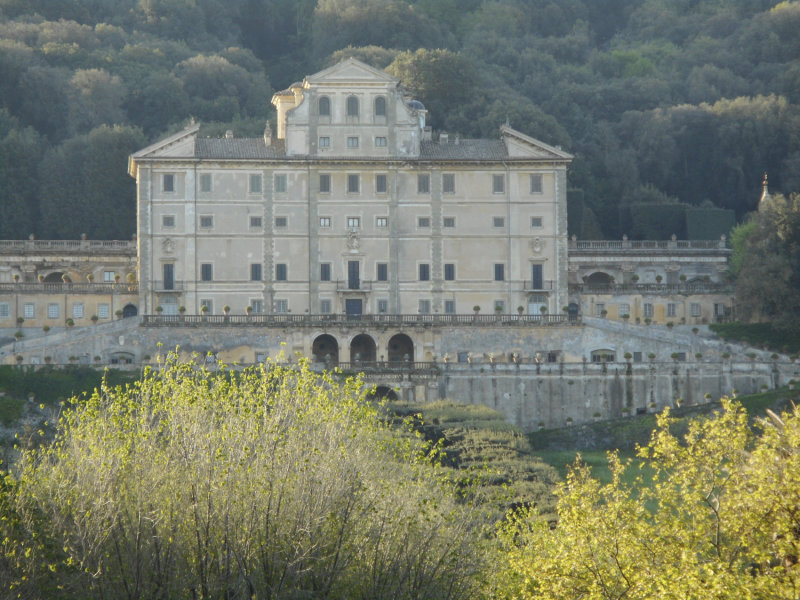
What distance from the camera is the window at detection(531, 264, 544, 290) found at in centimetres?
7062

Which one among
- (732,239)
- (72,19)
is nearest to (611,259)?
(732,239)

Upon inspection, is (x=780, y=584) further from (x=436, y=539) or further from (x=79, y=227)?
(x=79, y=227)

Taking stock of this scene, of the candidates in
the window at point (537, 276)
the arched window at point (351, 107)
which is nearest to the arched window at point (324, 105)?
the arched window at point (351, 107)

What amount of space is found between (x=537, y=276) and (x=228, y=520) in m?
45.8

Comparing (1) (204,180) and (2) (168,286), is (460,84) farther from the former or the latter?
(2) (168,286)

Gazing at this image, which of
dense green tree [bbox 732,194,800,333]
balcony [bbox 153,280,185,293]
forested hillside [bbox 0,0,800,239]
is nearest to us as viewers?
dense green tree [bbox 732,194,800,333]

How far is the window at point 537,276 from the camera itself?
70.6 metres

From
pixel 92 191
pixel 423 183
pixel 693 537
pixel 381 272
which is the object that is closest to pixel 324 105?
pixel 423 183

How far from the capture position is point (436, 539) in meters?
27.2

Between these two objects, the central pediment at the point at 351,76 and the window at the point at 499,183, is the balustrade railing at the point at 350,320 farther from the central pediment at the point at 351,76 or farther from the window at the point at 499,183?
the central pediment at the point at 351,76

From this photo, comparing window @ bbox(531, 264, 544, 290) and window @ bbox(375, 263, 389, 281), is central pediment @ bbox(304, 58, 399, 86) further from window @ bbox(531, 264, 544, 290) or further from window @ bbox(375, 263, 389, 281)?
window @ bbox(531, 264, 544, 290)

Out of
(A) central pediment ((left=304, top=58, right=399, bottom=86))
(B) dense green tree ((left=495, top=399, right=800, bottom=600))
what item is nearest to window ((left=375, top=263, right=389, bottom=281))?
(A) central pediment ((left=304, top=58, right=399, bottom=86))

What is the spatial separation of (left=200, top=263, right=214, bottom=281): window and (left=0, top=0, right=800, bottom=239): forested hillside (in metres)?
14.3

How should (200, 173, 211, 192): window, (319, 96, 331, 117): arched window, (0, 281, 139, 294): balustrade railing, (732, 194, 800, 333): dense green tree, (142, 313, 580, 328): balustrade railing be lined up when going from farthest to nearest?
(319, 96, 331, 117): arched window, (200, 173, 211, 192): window, (0, 281, 139, 294): balustrade railing, (732, 194, 800, 333): dense green tree, (142, 313, 580, 328): balustrade railing
